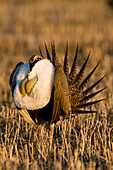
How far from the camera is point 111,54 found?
6.52 m

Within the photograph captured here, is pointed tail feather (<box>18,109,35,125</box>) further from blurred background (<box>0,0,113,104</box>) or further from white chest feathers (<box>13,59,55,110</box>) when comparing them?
blurred background (<box>0,0,113,104</box>)

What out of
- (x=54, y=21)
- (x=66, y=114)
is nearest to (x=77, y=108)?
(x=66, y=114)

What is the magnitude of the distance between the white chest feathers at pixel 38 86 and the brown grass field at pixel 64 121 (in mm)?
355

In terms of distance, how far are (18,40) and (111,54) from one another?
8.07 feet

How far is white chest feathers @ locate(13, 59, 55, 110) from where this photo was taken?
2.26m

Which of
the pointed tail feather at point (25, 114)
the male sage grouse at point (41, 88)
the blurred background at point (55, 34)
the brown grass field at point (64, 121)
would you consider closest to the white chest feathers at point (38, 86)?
the male sage grouse at point (41, 88)

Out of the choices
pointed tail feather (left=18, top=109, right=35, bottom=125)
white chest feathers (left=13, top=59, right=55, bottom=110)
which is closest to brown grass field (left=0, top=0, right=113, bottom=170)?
pointed tail feather (left=18, top=109, right=35, bottom=125)

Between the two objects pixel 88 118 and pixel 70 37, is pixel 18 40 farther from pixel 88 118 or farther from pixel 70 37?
pixel 88 118

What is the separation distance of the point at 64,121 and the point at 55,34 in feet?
17.3

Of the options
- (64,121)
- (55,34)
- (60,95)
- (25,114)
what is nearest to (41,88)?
(60,95)

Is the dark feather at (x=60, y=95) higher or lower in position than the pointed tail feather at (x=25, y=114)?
higher

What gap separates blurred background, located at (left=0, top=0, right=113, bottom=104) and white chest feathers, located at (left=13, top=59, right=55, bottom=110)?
4.98 feet

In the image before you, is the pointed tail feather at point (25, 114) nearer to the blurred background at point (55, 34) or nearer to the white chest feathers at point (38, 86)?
the white chest feathers at point (38, 86)

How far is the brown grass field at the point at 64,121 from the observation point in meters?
2.21
